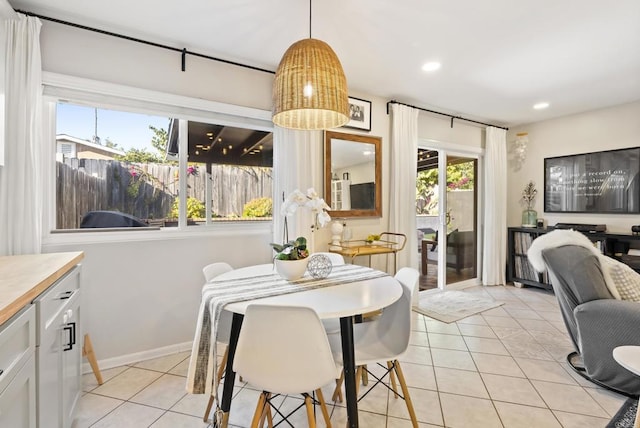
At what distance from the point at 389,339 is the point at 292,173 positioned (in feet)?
5.77

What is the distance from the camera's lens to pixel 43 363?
1.16 m

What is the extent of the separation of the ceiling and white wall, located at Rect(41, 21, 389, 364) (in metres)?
0.14

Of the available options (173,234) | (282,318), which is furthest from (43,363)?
(173,234)

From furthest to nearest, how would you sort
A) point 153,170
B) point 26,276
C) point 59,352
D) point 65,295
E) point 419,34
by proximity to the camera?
point 153,170 < point 419,34 < point 65,295 < point 59,352 < point 26,276

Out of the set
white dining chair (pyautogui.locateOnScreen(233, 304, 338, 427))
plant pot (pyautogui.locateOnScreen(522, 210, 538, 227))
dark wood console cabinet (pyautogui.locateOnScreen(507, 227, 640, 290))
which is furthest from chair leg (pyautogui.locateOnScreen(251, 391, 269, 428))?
plant pot (pyautogui.locateOnScreen(522, 210, 538, 227))

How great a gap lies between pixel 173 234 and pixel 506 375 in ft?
8.93

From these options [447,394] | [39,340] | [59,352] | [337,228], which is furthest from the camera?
[337,228]

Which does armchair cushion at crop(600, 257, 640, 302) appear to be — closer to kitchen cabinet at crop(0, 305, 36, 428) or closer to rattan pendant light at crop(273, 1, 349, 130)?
rattan pendant light at crop(273, 1, 349, 130)

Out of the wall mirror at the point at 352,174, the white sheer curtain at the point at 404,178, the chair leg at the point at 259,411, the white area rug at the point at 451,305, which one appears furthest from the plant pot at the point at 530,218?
the chair leg at the point at 259,411

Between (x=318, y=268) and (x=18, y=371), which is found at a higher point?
(x=318, y=268)

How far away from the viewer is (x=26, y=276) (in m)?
1.25

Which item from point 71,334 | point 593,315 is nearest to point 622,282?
point 593,315

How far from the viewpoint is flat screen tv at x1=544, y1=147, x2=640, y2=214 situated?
376cm

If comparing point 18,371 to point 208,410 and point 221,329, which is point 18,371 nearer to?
point 221,329
